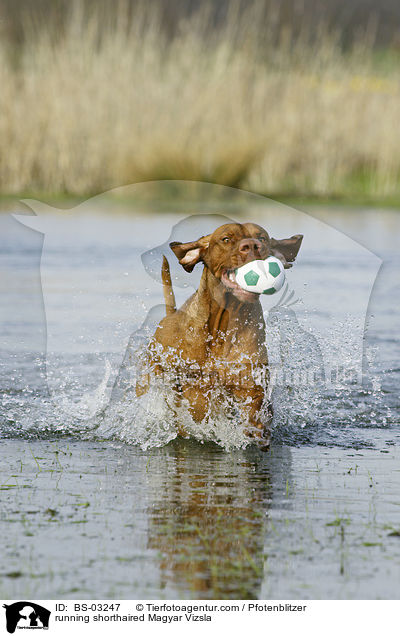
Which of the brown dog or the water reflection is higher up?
the brown dog

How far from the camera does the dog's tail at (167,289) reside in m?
6.38

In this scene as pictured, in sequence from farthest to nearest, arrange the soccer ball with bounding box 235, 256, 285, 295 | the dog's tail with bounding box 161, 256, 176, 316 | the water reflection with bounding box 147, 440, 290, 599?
the dog's tail with bounding box 161, 256, 176, 316 < the soccer ball with bounding box 235, 256, 285, 295 < the water reflection with bounding box 147, 440, 290, 599

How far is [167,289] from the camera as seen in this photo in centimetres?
645

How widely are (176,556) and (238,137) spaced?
13197 millimetres

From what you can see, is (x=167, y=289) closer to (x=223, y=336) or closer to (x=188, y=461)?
(x=223, y=336)

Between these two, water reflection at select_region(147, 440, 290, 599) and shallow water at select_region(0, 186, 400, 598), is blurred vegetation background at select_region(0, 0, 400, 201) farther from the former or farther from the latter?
water reflection at select_region(147, 440, 290, 599)

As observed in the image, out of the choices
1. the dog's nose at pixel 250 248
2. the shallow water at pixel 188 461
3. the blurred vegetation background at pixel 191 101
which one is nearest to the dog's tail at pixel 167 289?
the shallow water at pixel 188 461

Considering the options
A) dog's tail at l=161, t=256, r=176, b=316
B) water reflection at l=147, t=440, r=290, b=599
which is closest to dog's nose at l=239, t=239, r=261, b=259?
dog's tail at l=161, t=256, r=176, b=316

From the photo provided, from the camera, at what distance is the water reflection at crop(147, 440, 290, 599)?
12.7ft

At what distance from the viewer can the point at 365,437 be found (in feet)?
20.4

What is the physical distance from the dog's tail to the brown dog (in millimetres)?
182

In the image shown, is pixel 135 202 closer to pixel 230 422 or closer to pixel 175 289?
pixel 175 289

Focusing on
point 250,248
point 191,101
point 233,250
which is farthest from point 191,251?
point 191,101

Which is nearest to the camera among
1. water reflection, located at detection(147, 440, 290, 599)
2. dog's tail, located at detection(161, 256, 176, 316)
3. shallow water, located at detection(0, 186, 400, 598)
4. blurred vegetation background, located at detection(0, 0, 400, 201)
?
water reflection, located at detection(147, 440, 290, 599)
